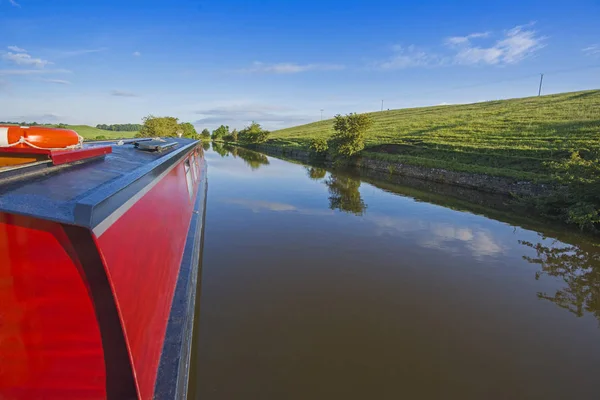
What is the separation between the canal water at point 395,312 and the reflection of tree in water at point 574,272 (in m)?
0.03

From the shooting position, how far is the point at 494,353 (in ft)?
11.2

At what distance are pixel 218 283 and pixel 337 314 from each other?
6.18 feet

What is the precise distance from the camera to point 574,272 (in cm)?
566

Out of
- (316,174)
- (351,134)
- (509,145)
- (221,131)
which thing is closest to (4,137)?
(316,174)

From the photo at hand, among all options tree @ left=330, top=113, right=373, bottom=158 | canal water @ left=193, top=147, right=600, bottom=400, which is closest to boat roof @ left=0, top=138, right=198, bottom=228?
canal water @ left=193, top=147, right=600, bottom=400

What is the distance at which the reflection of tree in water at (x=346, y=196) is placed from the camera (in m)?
9.89

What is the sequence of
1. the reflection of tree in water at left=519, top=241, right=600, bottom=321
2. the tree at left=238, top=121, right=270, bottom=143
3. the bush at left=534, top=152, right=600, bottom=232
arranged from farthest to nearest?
the tree at left=238, top=121, right=270, bottom=143
the bush at left=534, top=152, right=600, bottom=232
the reflection of tree in water at left=519, top=241, right=600, bottom=321

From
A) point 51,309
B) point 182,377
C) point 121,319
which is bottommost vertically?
point 182,377

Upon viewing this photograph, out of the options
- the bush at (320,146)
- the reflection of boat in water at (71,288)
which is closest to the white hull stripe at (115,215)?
the reflection of boat in water at (71,288)

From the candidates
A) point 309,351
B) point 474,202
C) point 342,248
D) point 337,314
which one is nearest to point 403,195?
point 474,202

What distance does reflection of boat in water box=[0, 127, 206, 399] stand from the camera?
144 cm

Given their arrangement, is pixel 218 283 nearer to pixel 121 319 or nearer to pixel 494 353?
pixel 121 319

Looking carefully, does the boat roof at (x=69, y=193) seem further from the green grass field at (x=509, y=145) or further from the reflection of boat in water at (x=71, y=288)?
the green grass field at (x=509, y=145)

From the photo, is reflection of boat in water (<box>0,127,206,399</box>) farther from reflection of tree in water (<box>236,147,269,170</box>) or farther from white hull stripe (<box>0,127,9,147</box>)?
reflection of tree in water (<box>236,147,269,170</box>)
